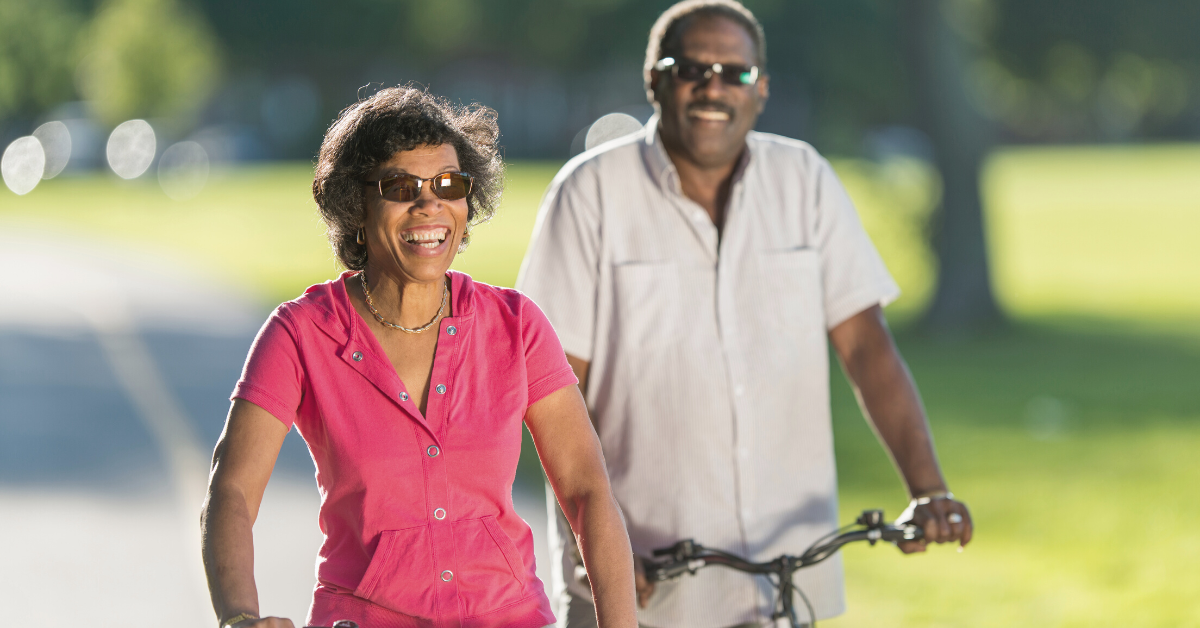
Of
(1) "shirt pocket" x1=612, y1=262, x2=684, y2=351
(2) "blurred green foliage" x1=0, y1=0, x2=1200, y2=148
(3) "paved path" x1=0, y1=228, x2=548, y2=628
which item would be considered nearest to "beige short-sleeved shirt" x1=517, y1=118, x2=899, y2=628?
(1) "shirt pocket" x1=612, y1=262, x2=684, y2=351

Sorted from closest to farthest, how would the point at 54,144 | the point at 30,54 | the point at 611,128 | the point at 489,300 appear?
the point at 489,300, the point at 30,54, the point at 54,144, the point at 611,128

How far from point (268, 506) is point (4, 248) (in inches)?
Result: 814

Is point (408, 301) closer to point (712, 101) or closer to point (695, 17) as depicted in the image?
point (712, 101)

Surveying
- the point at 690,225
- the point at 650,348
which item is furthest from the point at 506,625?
the point at 690,225

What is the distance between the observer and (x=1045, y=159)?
68500 mm

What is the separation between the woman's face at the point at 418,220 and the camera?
2928 mm

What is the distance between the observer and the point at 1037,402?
13594mm

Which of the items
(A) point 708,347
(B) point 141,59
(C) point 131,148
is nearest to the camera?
(A) point 708,347

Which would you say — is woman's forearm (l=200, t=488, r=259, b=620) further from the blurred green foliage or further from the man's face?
the blurred green foliage

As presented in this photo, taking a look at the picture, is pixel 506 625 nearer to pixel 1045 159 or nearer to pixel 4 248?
pixel 4 248

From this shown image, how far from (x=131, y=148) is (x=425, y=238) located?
2234 inches

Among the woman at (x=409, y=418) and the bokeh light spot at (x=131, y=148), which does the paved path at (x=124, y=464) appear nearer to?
the woman at (x=409, y=418)

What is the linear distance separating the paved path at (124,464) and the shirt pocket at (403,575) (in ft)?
14.7

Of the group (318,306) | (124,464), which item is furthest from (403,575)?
(124,464)
